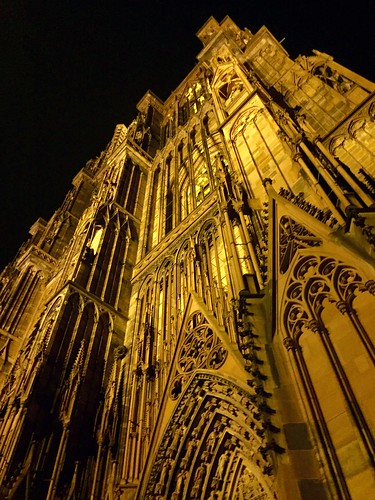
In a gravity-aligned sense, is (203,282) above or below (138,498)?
above

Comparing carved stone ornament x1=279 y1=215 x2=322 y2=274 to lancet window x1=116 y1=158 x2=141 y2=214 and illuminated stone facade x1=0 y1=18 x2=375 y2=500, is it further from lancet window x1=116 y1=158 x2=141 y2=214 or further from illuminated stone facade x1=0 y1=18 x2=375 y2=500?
lancet window x1=116 y1=158 x2=141 y2=214

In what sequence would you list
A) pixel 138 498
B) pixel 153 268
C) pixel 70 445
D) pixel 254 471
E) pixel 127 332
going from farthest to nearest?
pixel 153 268, pixel 127 332, pixel 70 445, pixel 138 498, pixel 254 471

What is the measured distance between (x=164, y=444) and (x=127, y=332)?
5.60m

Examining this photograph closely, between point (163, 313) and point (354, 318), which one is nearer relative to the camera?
point (354, 318)

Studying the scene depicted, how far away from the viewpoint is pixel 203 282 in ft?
34.5

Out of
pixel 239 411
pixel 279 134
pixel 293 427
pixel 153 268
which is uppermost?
pixel 153 268

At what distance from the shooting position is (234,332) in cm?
761

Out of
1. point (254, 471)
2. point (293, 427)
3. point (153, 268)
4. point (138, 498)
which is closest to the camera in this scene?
point (293, 427)

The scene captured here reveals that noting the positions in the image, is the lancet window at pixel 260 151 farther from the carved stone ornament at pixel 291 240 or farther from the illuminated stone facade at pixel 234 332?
the carved stone ornament at pixel 291 240

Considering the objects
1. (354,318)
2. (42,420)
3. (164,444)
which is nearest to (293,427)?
(354,318)

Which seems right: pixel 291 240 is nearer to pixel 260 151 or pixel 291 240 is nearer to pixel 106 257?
pixel 260 151

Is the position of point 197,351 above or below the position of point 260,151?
below

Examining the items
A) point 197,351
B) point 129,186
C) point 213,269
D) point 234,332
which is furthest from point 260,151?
point 129,186

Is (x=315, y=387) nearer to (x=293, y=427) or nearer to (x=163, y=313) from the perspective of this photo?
(x=293, y=427)
